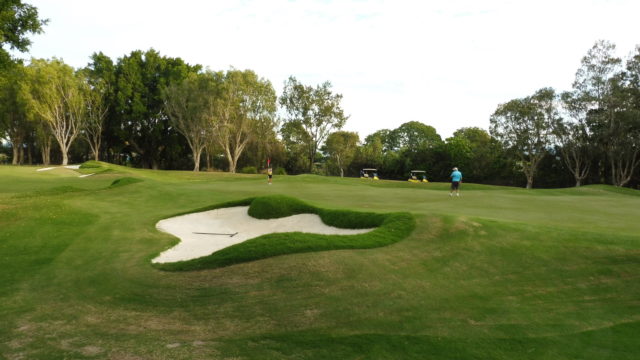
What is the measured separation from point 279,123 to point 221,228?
5018cm

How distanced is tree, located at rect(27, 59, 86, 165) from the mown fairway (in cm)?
6082

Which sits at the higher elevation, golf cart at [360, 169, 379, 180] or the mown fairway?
golf cart at [360, 169, 379, 180]

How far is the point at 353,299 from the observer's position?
7785mm

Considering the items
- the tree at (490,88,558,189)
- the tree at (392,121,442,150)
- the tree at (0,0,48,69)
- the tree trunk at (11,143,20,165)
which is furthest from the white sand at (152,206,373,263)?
the tree at (392,121,442,150)

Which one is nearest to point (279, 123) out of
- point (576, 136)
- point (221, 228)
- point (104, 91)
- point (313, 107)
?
point (313, 107)

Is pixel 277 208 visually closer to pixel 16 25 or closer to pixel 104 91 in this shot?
pixel 16 25

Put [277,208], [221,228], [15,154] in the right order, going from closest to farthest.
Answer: [221,228] < [277,208] < [15,154]

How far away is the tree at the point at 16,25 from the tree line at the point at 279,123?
Result: 24991 millimetres

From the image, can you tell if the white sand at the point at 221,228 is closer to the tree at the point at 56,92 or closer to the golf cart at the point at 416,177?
the golf cart at the point at 416,177

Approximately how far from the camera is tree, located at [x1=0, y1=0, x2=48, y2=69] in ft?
60.4

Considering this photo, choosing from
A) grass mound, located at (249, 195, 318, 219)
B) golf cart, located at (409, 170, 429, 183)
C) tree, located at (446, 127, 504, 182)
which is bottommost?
grass mound, located at (249, 195, 318, 219)

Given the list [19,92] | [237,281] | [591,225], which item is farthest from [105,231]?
[19,92]

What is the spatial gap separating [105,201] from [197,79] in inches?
1716

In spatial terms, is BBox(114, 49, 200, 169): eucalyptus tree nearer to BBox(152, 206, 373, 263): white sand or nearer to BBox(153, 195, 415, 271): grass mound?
BBox(152, 206, 373, 263): white sand
